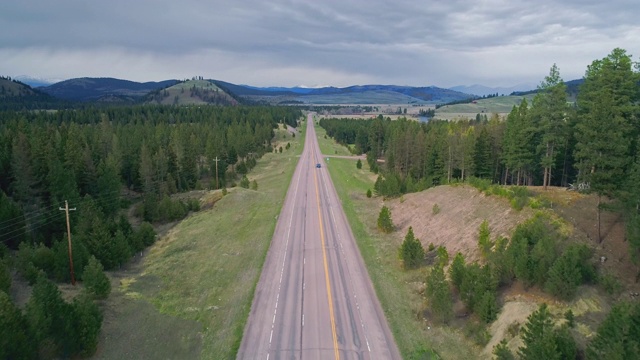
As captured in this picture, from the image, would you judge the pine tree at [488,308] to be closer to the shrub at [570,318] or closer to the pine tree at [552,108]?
the shrub at [570,318]

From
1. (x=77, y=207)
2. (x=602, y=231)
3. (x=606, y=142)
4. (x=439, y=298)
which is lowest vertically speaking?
(x=439, y=298)

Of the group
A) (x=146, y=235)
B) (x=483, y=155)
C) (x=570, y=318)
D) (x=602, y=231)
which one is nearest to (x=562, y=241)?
(x=602, y=231)

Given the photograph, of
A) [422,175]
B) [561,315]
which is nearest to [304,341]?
[561,315]

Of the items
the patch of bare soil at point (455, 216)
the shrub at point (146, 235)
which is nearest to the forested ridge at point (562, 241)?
the patch of bare soil at point (455, 216)

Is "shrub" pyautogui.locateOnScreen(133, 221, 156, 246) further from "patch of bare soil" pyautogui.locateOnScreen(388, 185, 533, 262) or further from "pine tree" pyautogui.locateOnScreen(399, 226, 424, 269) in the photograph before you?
"patch of bare soil" pyautogui.locateOnScreen(388, 185, 533, 262)

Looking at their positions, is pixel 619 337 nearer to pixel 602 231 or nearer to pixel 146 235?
pixel 602 231

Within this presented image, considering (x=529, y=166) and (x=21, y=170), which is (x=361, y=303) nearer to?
(x=529, y=166)
